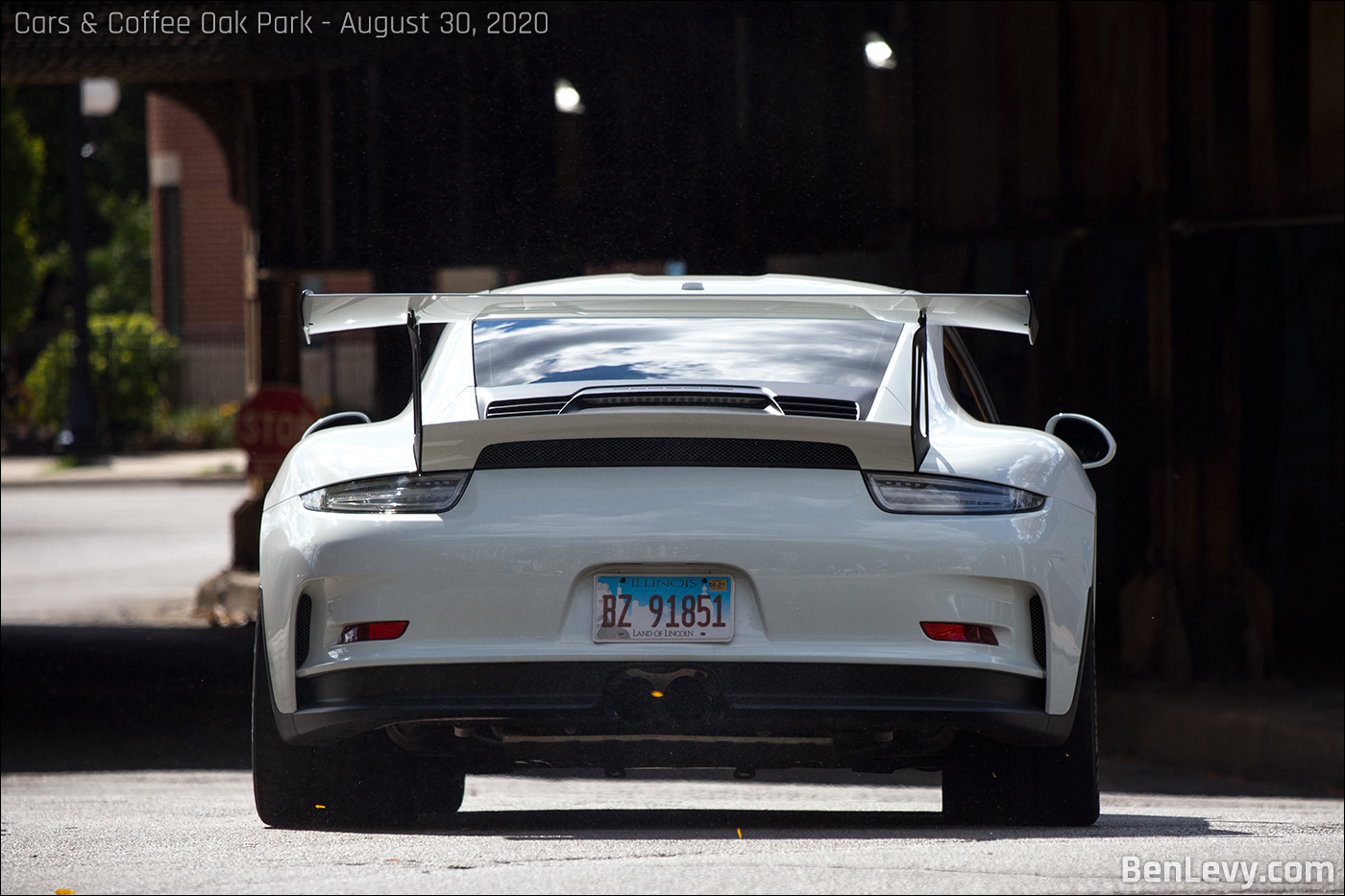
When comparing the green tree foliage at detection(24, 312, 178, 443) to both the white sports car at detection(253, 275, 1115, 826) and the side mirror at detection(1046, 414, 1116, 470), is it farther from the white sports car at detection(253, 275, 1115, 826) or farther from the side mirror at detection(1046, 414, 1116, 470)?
the white sports car at detection(253, 275, 1115, 826)

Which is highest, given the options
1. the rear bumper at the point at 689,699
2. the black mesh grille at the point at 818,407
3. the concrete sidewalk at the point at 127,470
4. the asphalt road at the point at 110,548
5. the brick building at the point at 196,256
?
the brick building at the point at 196,256

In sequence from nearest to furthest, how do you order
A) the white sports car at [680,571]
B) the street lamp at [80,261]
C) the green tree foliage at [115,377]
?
the white sports car at [680,571] → the street lamp at [80,261] → the green tree foliage at [115,377]

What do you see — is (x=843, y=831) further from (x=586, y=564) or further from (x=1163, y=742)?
(x=1163, y=742)

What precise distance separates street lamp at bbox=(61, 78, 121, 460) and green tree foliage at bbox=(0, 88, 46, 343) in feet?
1.93

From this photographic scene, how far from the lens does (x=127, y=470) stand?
25.3 m

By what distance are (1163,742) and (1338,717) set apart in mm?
788

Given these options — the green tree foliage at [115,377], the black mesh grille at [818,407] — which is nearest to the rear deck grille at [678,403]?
the black mesh grille at [818,407]

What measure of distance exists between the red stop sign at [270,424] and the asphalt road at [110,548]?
1.41 meters

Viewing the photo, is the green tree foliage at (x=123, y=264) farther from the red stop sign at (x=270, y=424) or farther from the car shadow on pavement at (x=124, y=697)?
the car shadow on pavement at (x=124, y=697)

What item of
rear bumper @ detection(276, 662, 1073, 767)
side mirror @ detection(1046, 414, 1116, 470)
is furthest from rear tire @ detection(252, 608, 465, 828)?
side mirror @ detection(1046, 414, 1116, 470)

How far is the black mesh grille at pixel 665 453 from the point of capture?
13.9 feet

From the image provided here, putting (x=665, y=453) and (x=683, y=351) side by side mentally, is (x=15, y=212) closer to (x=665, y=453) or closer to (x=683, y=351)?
(x=683, y=351)

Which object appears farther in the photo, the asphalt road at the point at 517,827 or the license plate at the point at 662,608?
the license plate at the point at 662,608

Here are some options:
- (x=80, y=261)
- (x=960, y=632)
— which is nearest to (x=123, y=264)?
(x=80, y=261)
